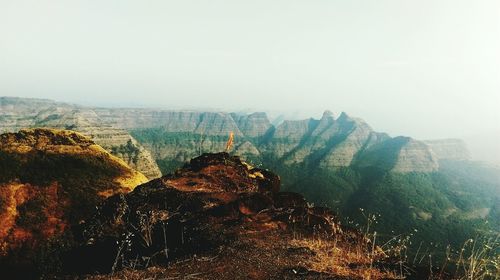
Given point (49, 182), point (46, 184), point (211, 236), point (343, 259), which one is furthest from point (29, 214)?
point (343, 259)

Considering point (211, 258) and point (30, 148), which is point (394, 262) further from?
point (30, 148)

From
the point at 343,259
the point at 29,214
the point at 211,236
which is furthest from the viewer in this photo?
the point at 29,214

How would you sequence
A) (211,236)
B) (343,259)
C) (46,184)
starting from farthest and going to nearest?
(46,184)
(211,236)
(343,259)

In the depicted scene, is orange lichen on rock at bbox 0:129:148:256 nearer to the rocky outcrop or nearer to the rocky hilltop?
the rocky hilltop

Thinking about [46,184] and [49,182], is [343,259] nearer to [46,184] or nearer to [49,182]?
[46,184]

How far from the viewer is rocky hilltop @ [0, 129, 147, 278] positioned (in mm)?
25688

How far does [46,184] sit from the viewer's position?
30406mm

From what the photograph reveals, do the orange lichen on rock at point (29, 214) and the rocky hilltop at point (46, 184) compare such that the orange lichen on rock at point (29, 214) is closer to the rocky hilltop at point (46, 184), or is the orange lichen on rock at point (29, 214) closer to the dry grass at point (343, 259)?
the rocky hilltop at point (46, 184)

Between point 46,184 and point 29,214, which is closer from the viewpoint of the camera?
point 29,214

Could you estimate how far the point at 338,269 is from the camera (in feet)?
31.6

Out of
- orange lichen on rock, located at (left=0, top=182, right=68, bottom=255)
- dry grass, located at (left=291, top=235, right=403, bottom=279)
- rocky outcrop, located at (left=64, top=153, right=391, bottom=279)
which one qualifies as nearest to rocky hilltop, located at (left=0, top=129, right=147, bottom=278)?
orange lichen on rock, located at (left=0, top=182, right=68, bottom=255)

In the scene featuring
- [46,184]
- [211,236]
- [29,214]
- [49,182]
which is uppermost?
[211,236]

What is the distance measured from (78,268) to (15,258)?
15710mm

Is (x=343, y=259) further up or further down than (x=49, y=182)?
further up
